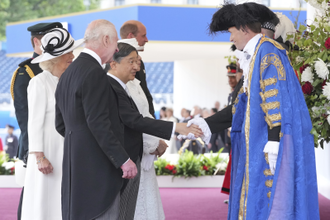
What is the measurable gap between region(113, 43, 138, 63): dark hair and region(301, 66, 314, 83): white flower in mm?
1300

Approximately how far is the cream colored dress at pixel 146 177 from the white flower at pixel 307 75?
47.8 inches

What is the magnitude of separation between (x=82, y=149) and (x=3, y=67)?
24.1 meters

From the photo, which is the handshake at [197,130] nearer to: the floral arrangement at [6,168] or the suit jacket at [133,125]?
the suit jacket at [133,125]

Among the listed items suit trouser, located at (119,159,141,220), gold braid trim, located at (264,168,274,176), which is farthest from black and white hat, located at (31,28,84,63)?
gold braid trim, located at (264,168,274,176)

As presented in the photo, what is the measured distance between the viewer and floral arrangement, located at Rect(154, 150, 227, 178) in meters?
6.82

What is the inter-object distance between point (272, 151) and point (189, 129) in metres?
0.80

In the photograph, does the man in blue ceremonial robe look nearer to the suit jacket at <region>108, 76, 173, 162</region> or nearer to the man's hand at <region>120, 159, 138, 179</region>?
the suit jacket at <region>108, 76, 173, 162</region>

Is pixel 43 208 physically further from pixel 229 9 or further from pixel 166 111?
pixel 166 111

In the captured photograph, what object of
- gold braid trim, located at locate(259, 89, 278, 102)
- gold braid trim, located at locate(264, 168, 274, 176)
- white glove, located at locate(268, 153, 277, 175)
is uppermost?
gold braid trim, located at locate(259, 89, 278, 102)

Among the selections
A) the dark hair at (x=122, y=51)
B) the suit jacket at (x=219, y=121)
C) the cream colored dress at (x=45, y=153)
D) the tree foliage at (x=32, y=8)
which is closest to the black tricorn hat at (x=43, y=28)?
the cream colored dress at (x=45, y=153)

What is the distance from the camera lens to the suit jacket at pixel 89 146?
2.27 m

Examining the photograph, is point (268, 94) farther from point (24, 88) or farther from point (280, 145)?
point (24, 88)

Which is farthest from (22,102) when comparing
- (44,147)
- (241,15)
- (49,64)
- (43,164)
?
(241,15)

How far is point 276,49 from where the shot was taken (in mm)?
2572
